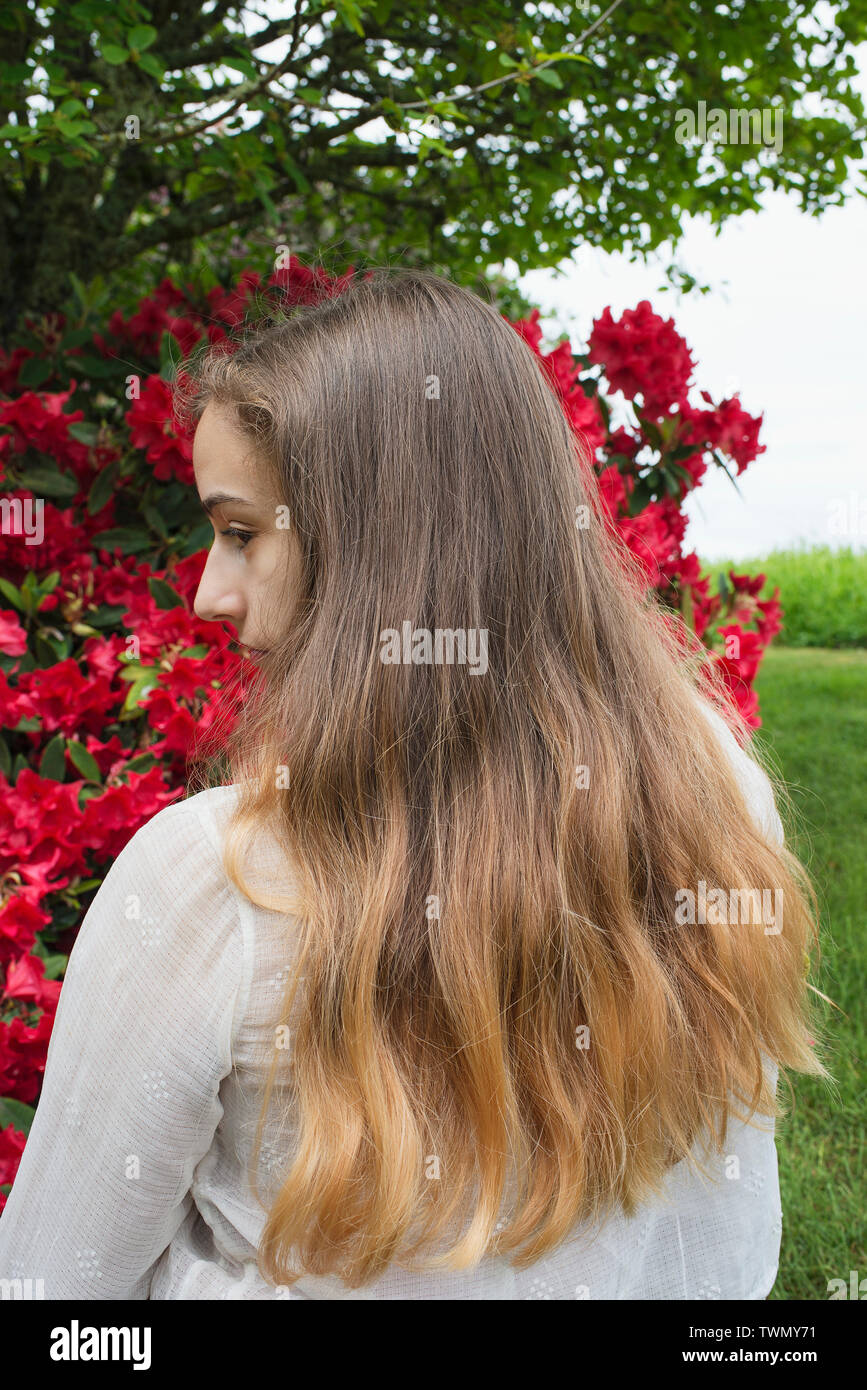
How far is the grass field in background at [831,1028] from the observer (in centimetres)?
235

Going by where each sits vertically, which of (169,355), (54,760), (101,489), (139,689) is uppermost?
(169,355)

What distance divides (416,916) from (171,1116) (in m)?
0.30

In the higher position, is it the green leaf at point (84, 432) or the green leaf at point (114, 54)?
the green leaf at point (114, 54)

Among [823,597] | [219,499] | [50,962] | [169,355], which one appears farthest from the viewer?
[823,597]

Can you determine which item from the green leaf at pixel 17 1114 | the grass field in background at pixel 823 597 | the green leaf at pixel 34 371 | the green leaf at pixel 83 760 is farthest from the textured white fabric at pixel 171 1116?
the grass field in background at pixel 823 597

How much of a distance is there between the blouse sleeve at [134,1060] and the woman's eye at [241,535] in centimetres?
38

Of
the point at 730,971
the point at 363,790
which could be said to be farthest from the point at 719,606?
the point at 363,790

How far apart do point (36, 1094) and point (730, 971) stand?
1.24m

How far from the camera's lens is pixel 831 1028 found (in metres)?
3.14

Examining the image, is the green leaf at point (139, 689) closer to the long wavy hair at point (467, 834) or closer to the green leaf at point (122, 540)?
the green leaf at point (122, 540)

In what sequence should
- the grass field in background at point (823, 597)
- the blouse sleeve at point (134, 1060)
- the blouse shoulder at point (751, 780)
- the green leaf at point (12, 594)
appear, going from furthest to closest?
the grass field in background at point (823, 597), the green leaf at point (12, 594), the blouse shoulder at point (751, 780), the blouse sleeve at point (134, 1060)

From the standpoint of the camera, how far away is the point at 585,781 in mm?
1101

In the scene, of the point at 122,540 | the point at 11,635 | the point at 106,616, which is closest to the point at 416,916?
the point at 11,635

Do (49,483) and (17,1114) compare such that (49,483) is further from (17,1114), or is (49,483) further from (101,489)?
(17,1114)
